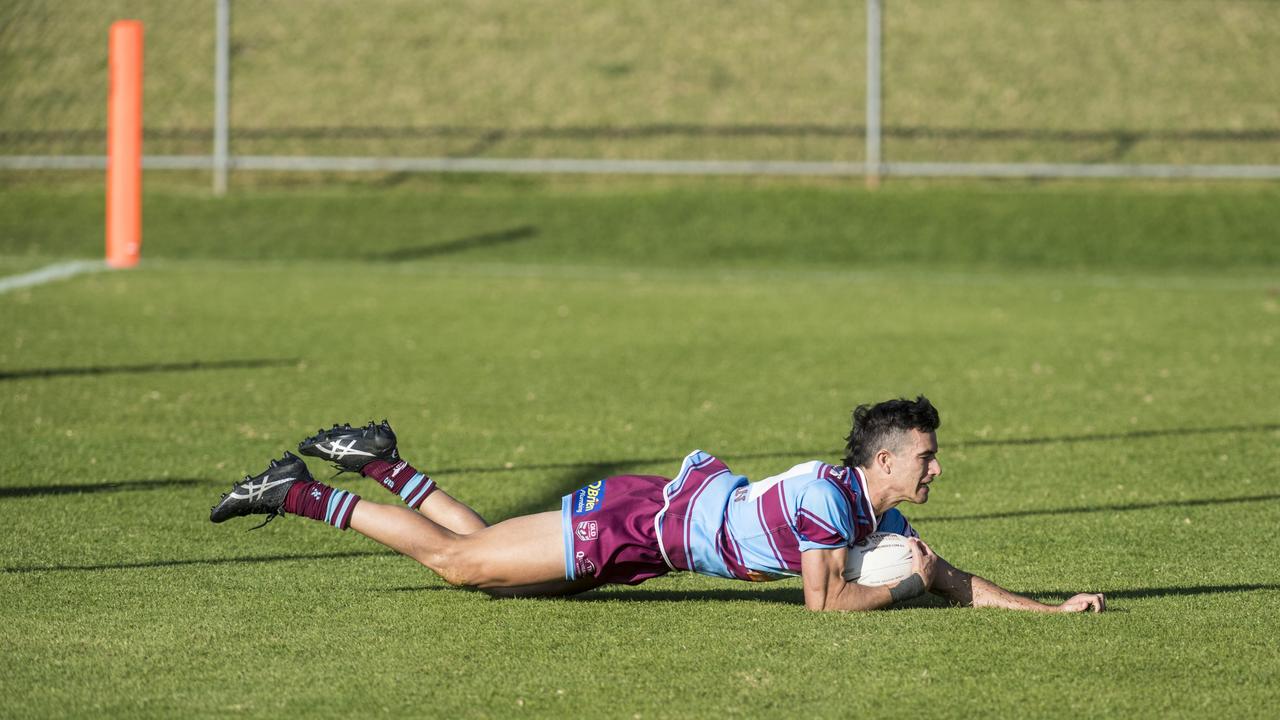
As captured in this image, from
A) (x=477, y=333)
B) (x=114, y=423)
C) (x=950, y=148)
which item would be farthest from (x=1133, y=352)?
(x=950, y=148)

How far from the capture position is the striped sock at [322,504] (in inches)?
222

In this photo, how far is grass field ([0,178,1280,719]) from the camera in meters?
4.77

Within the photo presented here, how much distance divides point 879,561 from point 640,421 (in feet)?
13.7

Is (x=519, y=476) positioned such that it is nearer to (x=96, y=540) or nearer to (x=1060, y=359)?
(x=96, y=540)

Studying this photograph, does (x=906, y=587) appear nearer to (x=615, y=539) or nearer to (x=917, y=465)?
(x=917, y=465)

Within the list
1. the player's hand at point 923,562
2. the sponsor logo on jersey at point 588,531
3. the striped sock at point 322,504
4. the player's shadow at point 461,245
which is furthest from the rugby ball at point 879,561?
the player's shadow at point 461,245

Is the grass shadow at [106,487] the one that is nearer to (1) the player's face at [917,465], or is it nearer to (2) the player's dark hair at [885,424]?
(2) the player's dark hair at [885,424]

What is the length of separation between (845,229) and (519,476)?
1324 cm

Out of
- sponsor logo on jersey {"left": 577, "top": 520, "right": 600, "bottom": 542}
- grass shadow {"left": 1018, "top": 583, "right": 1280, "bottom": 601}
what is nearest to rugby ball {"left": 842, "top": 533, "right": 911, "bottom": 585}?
grass shadow {"left": 1018, "top": 583, "right": 1280, "bottom": 601}

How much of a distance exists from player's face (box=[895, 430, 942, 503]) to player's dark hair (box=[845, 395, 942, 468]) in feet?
0.18

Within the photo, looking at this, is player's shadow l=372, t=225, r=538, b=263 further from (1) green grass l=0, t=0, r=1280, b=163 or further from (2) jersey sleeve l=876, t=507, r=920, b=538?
(2) jersey sleeve l=876, t=507, r=920, b=538

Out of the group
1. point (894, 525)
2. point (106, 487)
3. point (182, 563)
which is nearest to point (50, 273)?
point (106, 487)

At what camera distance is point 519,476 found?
25.8 ft

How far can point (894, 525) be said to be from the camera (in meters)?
5.62
